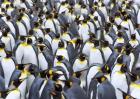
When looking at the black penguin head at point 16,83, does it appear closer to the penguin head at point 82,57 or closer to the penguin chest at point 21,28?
the penguin head at point 82,57

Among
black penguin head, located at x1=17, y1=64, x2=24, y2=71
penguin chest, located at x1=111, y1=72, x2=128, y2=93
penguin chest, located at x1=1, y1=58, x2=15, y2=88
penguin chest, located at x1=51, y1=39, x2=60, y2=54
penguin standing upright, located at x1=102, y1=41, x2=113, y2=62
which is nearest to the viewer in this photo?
penguin chest, located at x1=111, y1=72, x2=128, y2=93

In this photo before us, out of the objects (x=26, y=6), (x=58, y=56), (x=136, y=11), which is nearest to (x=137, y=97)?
(x=58, y=56)

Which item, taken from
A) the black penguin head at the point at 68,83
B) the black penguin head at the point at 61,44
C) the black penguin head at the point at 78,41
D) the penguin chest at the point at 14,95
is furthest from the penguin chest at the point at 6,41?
the black penguin head at the point at 68,83

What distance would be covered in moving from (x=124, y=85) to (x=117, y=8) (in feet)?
16.6

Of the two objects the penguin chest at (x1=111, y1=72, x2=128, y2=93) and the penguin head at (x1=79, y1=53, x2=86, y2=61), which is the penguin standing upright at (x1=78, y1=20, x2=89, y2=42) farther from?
the penguin chest at (x1=111, y1=72, x2=128, y2=93)

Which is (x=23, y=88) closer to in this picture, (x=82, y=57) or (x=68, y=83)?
(x=68, y=83)

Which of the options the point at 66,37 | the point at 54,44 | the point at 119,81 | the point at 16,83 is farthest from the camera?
the point at 66,37

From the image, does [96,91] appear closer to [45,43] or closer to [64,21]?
[45,43]

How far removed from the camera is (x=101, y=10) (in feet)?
34.0

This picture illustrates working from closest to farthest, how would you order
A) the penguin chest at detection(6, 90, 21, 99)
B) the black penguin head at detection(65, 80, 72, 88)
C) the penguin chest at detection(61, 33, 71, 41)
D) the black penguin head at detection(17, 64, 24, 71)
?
the penguin chest at detection(6, 90, 21, 99) → the black penguin head at detection(65, 80, 72, 88) → the black penguin head at detection(17, 64, 24, 71) → the penguin chest at detection(61, 33, 71, 41)

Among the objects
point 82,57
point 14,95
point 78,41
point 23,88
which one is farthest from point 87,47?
point 14,95

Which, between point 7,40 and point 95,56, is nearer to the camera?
point 95,56

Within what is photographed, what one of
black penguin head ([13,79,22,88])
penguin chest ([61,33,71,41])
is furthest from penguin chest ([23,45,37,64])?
black penguin head ([13,79,22,88])

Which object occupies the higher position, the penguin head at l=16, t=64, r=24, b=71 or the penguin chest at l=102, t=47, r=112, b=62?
the penguin head at l=16, t=64, r=24, b=71
